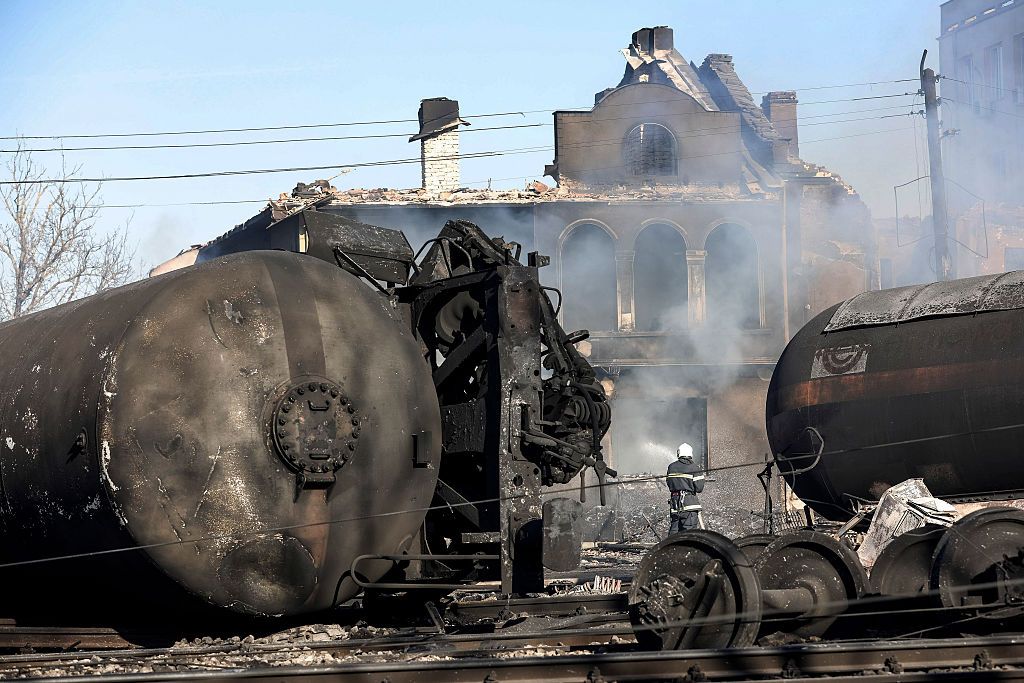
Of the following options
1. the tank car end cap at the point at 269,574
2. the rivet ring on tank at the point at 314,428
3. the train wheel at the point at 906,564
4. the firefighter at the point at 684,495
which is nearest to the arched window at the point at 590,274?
the firefighter at the point at 684,495

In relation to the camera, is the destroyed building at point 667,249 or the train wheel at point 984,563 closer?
the train wheel at point 984,563

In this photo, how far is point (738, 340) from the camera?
1236 inches

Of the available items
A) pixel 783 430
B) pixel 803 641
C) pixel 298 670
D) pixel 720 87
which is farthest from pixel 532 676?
pixel 720 87

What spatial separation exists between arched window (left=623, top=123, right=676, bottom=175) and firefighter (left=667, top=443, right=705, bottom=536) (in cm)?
1821

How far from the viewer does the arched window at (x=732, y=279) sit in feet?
105

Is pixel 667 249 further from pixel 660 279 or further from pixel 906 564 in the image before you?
pixel 906 564

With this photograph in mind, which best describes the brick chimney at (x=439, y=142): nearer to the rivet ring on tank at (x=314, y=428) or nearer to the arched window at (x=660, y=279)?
the arched window at (x=660, y=279)

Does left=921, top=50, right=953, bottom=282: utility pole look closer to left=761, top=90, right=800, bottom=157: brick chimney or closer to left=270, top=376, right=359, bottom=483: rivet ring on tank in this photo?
left=761, top=90, right=800, bottom=157: brick chimney

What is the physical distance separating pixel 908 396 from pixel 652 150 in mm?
21602

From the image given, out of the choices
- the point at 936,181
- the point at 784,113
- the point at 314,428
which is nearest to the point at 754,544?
the point at 314,428

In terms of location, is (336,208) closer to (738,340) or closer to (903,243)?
(738,340)

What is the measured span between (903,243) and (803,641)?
123ft

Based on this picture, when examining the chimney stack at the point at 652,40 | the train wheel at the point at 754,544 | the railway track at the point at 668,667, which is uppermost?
the chimney stack at the point at 652,40

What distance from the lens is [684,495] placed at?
15117 mm
